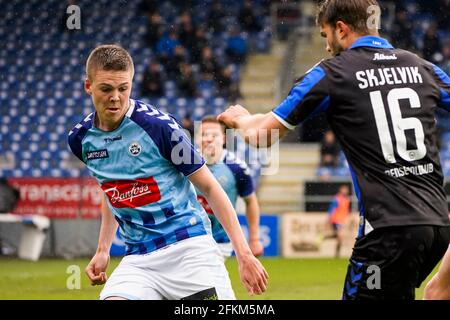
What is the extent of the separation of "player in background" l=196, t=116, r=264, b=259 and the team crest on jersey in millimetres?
3062

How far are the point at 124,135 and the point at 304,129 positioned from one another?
11.2 metres

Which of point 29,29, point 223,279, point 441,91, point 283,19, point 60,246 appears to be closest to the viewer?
point 441,91

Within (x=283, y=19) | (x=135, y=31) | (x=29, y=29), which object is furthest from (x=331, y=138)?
(x=29, y=29)

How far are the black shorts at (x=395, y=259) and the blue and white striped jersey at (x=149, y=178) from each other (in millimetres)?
915

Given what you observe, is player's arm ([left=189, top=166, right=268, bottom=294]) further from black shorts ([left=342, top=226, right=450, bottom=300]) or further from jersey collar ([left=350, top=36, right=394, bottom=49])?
jersey collar ([left=350, top=36, right=394, bottom=49])

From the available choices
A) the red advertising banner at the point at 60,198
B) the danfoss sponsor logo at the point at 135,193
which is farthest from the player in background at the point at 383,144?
the red advertising banner at the point at 60,198

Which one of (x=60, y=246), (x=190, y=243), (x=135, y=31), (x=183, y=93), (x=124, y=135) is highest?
(x=135, y=31)

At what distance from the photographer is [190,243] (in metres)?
4.07

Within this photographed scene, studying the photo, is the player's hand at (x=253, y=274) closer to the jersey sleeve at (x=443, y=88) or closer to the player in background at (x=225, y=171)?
the jersey sleeve at (x=443, y=88)

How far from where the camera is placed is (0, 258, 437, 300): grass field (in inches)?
368

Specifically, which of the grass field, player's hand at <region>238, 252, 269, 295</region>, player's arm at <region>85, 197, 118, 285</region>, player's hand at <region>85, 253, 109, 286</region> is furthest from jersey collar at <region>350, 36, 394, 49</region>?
the grass field

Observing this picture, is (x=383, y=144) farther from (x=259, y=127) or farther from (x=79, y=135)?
(x=79, y=135)

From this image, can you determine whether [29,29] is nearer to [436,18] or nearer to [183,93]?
[183,93]

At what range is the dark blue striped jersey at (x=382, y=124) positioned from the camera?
353 centimetres
